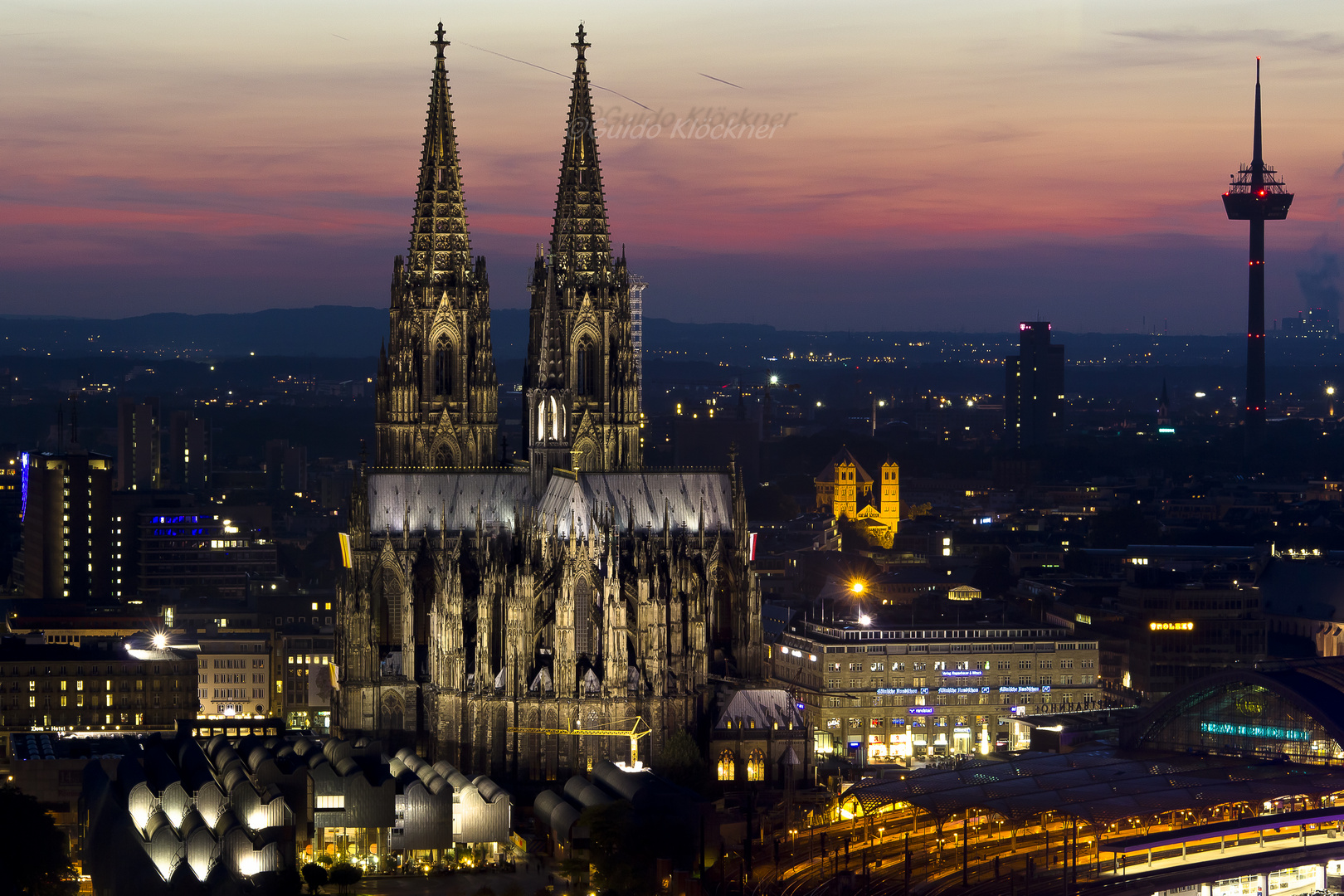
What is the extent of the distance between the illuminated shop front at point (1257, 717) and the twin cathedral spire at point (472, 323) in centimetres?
3263

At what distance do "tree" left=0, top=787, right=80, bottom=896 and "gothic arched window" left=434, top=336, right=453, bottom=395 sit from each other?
38627mm

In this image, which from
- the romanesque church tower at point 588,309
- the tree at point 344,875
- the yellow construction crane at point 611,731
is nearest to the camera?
the tree at point 344,875

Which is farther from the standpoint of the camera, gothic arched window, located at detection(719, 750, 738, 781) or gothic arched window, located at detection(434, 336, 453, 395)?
gothic arched window, located at detection(434, 336, 453, 395)

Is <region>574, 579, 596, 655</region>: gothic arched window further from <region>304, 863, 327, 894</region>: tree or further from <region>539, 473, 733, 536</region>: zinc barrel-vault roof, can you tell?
<region>304, 863, 327, 894</region>: tree

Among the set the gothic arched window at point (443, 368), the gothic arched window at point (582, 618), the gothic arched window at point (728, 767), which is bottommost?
the gothic arched window at point (728, 767)

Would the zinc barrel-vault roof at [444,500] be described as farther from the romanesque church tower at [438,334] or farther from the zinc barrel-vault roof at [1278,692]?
the zinc barrel-vault roof at [1278,692]

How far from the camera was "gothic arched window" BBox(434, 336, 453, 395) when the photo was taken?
148 meters

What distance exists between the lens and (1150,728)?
133 m

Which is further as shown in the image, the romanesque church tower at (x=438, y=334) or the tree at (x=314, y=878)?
the romanesque church tower at (x=438, y=334)

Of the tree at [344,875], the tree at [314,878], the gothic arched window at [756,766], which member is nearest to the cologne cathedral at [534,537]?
the gothic arched window at [756,766]

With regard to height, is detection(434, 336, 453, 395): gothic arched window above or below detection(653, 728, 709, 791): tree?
above

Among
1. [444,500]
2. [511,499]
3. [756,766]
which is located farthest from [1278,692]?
[444,500]

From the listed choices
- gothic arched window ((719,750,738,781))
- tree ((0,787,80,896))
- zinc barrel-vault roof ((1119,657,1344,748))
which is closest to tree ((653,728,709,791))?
gothic arched window ((719,750,738,781))

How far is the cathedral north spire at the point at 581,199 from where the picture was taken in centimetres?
14788
